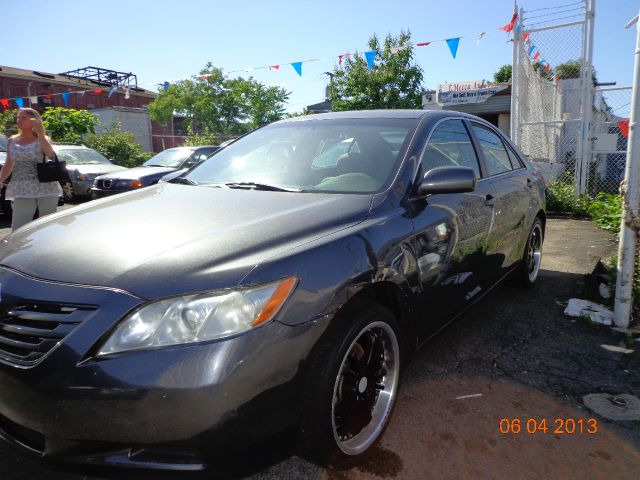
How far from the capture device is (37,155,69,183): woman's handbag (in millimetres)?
4539

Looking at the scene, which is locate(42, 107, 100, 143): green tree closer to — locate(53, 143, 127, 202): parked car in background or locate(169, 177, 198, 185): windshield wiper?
locate(53, 143, 127, 202): parked car in background

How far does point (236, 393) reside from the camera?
1.54 meters

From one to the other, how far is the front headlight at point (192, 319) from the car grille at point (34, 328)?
169 mm

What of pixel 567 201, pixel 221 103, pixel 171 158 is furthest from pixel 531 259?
pixel 221 103

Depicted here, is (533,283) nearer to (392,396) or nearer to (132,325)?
(392,396)

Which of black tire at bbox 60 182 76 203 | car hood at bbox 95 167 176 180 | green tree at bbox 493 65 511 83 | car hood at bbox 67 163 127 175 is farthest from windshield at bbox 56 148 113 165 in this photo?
green tree at bbox 493 65 511 83

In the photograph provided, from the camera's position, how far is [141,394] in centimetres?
150

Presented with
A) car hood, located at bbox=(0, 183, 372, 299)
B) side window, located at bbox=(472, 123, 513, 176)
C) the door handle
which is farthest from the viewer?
side window, located at bbox=(472, 123, 513, 176)

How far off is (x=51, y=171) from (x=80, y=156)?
27.6 feet

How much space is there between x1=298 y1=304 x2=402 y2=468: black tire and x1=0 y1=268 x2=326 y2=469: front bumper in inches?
8.6

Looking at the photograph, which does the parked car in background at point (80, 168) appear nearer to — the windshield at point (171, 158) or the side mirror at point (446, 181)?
the windshield at point (171, 158)

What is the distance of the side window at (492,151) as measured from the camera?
3670 millimetres
